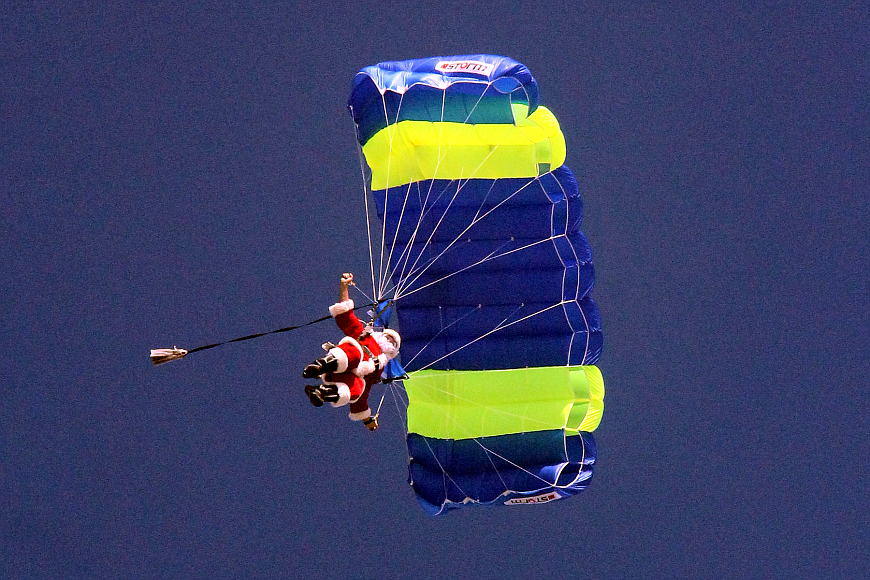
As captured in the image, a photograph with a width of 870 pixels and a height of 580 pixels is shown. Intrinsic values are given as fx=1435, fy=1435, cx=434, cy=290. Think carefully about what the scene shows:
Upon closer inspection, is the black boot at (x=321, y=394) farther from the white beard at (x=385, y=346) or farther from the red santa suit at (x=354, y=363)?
the white beard at (x=385, y=346)

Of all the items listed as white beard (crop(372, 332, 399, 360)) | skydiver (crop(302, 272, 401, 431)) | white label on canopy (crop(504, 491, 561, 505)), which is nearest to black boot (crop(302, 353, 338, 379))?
skydiver (crop(302, 272, 401, 431))

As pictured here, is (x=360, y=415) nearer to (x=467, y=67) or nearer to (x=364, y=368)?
(x=364, y=368)

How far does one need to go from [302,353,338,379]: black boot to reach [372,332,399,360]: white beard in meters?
0.53

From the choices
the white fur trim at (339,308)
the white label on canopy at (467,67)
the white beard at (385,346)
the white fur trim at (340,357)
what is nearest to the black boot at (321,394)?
the white fur trim at (340,357)

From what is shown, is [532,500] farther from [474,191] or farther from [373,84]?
[373,84]

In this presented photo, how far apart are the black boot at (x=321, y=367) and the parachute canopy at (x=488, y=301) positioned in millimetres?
909

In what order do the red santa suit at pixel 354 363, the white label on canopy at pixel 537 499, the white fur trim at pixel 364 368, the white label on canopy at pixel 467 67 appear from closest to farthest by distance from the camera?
the red santa suit at pixel 354 363 < the white fur trim at pixel 364 368 < the white label on canopy at pixel 467 67 < the white label on canopy at pixel 537 499

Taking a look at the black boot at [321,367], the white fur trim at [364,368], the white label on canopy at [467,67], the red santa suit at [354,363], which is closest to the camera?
the black boot at [321,367]

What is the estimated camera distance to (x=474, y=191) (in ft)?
27.2

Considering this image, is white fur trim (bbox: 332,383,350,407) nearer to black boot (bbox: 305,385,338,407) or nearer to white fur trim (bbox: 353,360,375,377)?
black boot (bbox: 305,385,338,407)

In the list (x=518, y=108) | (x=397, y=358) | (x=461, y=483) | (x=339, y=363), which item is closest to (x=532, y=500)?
(x=461, y=483)

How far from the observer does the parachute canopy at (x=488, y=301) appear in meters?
8.23

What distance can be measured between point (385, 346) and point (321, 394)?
0.68 meters

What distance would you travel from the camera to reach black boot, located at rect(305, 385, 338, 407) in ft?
24.0
